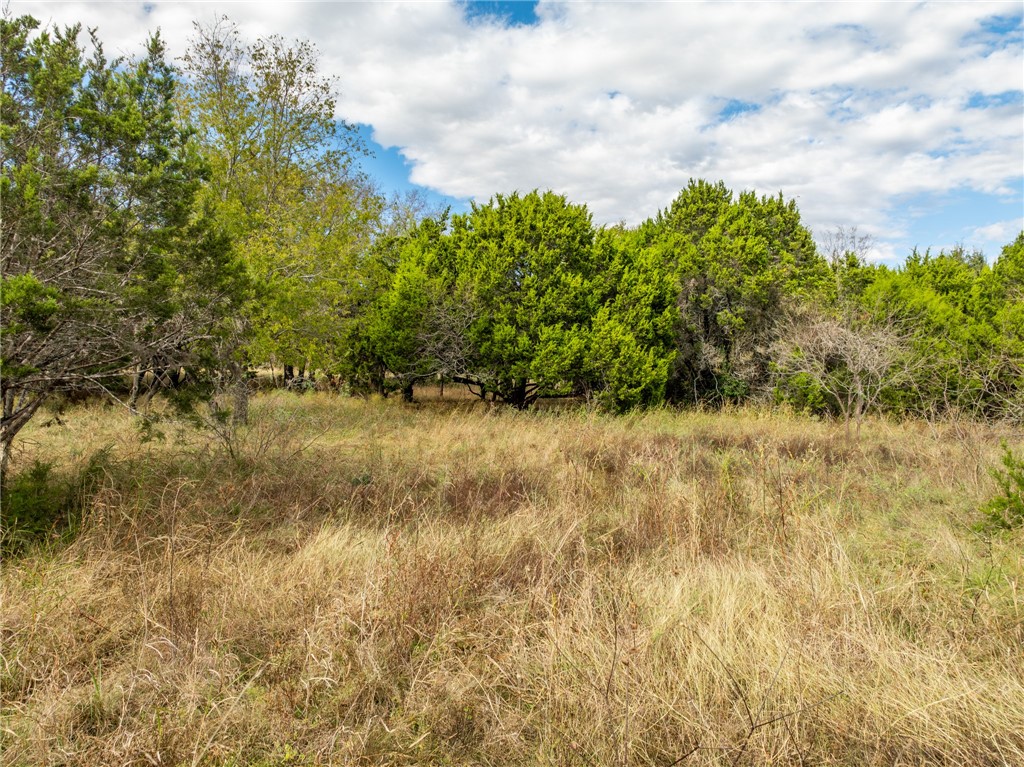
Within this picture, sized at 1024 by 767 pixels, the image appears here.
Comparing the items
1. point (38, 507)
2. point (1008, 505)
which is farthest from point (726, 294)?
point (38, 507)

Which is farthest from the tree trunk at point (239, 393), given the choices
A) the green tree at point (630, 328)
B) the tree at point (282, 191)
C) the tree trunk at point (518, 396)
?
the green tree at point (630, 328)

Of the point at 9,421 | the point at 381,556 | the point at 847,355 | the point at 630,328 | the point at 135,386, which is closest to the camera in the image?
the point at 381,556

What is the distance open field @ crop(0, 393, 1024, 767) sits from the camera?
87.0 inches

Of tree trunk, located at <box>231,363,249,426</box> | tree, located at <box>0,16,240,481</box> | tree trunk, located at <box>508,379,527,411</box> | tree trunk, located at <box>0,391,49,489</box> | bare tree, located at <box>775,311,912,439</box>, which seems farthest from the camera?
tree trunk, located at <box>508,379,527,411</box>

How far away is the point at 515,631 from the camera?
291 centimetres

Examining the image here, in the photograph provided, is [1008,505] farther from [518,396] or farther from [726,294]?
[726,294]

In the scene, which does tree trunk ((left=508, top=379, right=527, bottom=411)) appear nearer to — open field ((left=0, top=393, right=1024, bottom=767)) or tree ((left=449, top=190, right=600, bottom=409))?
tree ((left=449, top=190, right=600, bottom=409))

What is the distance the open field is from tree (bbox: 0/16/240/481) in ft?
4.21

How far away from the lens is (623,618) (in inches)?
116

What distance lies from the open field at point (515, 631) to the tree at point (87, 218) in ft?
4.21

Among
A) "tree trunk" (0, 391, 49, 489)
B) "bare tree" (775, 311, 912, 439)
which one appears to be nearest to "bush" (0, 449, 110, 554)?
"tree trunk" (0, 391, 49, 489)

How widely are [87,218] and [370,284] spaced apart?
984cm

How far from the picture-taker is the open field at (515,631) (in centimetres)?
221

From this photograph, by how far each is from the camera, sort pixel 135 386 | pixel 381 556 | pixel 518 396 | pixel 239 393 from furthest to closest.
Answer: pixel 518 396
pixel 239 393
pixel 135 386
pixel 381 556
